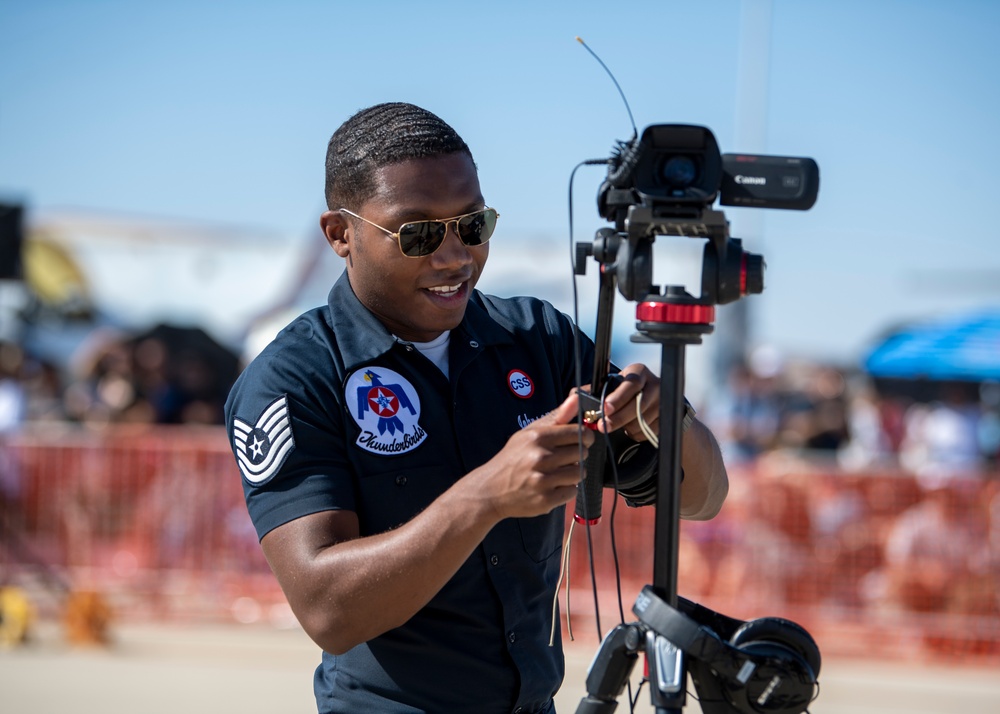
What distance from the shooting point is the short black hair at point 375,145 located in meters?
2.42

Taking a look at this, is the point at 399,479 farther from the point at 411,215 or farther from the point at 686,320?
the point at 686,320

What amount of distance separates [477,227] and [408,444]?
490 mm

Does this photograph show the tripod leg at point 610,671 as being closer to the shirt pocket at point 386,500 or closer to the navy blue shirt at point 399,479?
the navy blue shirt at point 399,479

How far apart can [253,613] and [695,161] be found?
792cm

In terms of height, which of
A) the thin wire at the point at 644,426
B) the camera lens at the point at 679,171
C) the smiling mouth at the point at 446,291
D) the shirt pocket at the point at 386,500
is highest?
the camera lens at the point at 679,171

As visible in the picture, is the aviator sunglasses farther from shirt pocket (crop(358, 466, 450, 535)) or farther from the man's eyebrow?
shirt pocket (crop(358, 466, 450, 535))

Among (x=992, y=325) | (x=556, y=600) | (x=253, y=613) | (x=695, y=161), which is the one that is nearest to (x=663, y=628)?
(x=556, y=600)

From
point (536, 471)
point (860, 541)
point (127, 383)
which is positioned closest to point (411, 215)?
point (536, 471)

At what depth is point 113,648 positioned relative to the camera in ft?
26.4

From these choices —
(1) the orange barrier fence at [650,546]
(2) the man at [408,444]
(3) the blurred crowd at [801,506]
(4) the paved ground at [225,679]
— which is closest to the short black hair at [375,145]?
(2) the man at [408,444]

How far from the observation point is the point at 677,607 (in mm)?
2020

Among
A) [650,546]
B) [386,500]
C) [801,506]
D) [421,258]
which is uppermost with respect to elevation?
[421,258]

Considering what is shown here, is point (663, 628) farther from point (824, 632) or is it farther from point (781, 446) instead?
point (781, 446)

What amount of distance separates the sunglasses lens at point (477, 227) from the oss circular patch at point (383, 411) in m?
0.33
